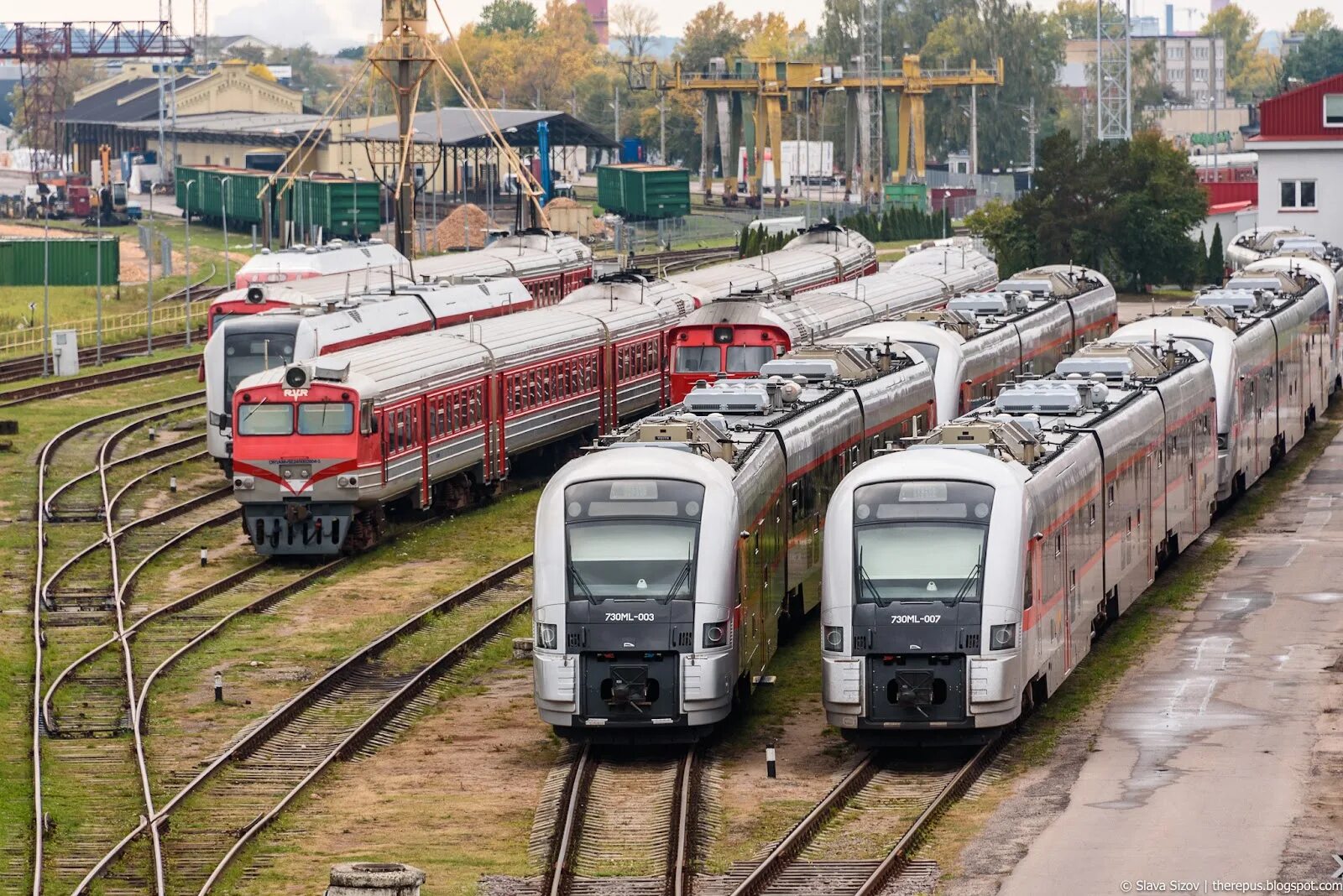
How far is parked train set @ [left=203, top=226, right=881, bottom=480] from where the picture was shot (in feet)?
148

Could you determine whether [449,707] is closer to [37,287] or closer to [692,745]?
[692,745]

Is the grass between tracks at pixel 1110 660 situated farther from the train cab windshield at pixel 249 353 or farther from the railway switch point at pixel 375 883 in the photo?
the train cab windshield at pixel 249 353

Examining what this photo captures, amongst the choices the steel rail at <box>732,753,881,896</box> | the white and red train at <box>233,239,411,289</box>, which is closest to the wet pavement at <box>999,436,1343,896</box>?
the steel rail at <box>732,753,881,896</box>

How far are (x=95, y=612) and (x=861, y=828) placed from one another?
53.5 ft

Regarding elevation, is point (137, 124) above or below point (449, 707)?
above

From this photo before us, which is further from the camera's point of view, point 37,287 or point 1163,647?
point 37,287

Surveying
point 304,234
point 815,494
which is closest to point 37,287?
point 304,234

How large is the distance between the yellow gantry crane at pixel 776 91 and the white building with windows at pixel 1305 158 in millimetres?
52523

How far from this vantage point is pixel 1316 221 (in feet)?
295

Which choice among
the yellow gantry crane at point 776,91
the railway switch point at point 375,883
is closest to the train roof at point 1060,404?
the railway switch point at point 375,883

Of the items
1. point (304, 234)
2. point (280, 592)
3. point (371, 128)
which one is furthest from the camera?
point (371, 128)

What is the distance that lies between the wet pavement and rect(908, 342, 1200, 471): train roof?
10.6 feet

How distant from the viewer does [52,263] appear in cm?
9631

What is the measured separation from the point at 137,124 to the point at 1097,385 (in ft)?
482
